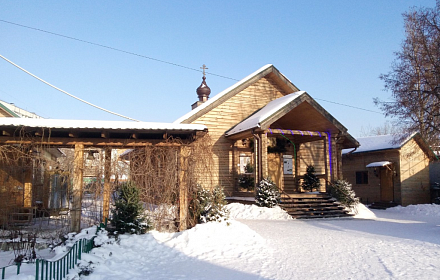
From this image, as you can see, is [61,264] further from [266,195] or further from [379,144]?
[379,144]

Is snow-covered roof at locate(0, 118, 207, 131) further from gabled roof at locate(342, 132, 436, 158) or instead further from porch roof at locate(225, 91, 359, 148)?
gabled roof at locate(342, 132, 436, 158)

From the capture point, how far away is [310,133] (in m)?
16.5

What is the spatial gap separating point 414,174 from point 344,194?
351 inches

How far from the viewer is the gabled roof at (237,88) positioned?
17.0 m

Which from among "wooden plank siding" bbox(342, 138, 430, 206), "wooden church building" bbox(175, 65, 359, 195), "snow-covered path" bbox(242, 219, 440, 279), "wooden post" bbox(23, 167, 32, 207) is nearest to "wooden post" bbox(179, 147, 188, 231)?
"snow-covered path" bbox(242, 219, 440, 279)

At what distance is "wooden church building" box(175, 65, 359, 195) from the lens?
15773 millimetres

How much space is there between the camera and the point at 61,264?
592cm

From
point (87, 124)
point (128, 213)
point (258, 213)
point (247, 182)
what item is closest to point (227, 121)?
point (247, 182)

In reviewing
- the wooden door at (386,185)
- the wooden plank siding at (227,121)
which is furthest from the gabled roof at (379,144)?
the wooden plank siding at (227,121)

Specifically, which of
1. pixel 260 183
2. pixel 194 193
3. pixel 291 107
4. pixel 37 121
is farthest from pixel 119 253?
pixel 291 107

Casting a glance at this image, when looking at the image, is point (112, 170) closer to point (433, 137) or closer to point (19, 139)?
point (19, 139)

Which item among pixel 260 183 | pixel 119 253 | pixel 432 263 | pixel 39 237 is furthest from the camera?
pixel 260 183

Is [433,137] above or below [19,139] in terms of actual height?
above

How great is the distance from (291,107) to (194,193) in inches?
274
